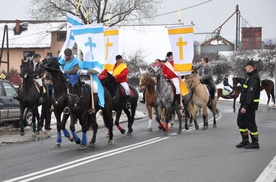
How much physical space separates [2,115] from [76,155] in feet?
20.7

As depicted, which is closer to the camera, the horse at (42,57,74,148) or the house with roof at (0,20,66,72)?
the horse at (42,57,74,148)

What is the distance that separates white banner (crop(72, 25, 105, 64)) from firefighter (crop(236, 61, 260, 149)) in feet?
13.0

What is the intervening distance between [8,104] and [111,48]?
12.9 feet

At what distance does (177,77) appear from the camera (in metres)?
15.8

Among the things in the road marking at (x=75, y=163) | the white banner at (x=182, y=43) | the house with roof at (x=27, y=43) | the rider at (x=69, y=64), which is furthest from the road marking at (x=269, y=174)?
the house with roof at (x=27, y=43)

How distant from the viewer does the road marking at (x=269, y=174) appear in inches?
323

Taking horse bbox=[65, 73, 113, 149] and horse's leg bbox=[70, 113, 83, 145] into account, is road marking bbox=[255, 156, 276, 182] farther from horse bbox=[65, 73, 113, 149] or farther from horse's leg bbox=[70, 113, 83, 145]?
horse's leg bbox=[70, 113, 83, 145]

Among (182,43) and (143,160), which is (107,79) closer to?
(182,43)

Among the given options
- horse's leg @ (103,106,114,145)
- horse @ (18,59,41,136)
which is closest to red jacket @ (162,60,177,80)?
horse's leg @ (103,106,114,145)

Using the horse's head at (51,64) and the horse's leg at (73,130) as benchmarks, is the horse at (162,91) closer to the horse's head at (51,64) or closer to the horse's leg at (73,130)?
the horse's leg at (73,130)

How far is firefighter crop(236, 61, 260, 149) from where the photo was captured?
11461mm

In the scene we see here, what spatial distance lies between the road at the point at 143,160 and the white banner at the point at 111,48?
8.11 feet

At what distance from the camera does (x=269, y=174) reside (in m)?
8.61

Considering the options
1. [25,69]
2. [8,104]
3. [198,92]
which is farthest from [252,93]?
[8,104]
